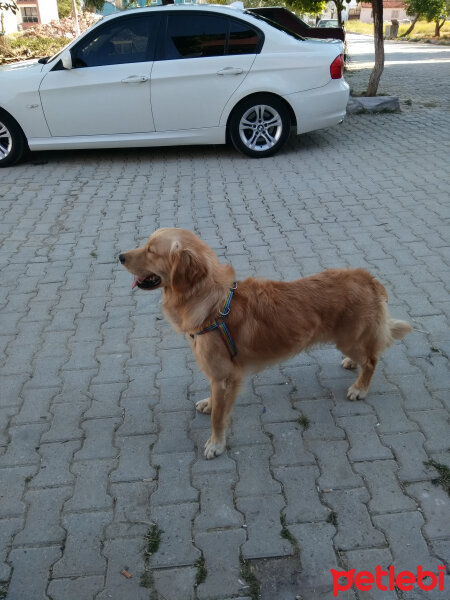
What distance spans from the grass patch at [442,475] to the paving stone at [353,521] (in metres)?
0.40

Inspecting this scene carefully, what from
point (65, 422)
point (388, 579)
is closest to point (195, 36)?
point (65, 422)

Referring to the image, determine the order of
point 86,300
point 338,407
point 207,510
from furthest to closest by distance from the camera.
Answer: point 86,300
point 338,407
point 207,510

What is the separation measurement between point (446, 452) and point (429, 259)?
2.63 m

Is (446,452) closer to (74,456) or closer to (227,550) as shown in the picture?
(227,550)

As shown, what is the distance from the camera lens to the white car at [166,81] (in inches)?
304

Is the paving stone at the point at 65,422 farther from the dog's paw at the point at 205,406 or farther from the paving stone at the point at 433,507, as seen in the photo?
the paving stone at the point at 433,507

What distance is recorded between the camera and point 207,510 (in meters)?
2.54

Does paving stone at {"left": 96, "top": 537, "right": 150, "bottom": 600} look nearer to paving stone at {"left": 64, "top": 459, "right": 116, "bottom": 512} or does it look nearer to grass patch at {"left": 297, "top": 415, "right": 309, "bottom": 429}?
paving stone at {"left": 64, "top": 459, "right": 116, "bottom": 512}

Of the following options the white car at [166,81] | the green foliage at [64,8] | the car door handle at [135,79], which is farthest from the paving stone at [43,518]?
the green foliage at [64,8]

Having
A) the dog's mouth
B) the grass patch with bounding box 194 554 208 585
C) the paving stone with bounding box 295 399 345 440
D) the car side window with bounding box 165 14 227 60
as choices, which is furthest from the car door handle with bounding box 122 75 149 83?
the grass patch with bounding box 194 554 208 585

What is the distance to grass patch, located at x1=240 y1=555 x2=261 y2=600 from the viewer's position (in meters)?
2.13

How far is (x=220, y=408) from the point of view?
282cm

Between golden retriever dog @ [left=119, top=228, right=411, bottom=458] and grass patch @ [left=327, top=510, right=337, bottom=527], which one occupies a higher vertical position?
golden retriever dog @ [left=119, top=228, right=411, bottom=458]

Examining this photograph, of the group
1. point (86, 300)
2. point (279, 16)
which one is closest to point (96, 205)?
point (86, 300)
